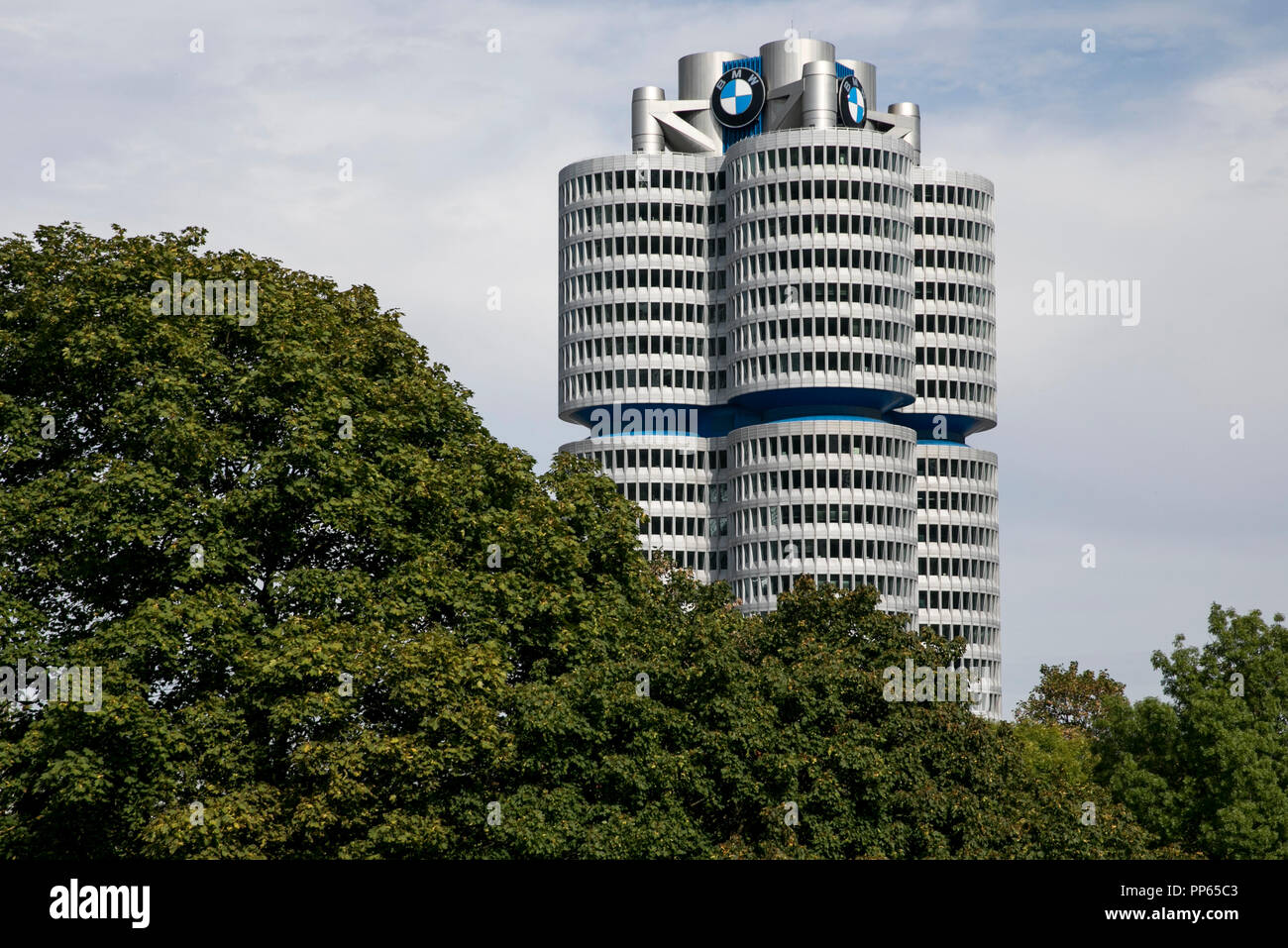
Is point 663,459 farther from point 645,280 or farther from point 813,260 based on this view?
point 813,260

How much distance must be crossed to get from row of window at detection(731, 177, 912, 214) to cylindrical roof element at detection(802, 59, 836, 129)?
7.56 meters

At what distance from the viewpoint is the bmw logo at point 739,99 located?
19812 centimetres

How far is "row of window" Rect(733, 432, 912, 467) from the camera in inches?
7229

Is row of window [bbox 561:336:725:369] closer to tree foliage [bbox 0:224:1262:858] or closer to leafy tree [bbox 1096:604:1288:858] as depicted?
leafy tree [bbox 1096:604:1288:858]

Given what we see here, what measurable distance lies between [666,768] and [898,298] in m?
154

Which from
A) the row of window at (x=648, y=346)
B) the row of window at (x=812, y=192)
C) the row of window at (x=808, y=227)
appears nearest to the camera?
the row of window at (x=808, y=227)

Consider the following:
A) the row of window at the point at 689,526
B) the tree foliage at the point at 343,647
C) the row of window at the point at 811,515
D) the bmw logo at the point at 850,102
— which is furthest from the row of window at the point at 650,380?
the tree foliage at the point at 343,647

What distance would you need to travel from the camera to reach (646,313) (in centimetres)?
19825

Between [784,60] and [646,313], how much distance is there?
35.7 metres

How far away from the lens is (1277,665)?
74.8m

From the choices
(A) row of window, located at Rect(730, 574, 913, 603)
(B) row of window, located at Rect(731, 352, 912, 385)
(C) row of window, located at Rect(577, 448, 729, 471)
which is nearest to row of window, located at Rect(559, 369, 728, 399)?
(B) row of window, located at Rect(731, 352, 912, 385)

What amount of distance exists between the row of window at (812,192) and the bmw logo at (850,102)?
28.7ft

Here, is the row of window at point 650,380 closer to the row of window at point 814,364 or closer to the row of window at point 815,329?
the row of window at point 814,364

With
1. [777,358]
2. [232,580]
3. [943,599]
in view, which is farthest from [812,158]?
[232,580]
